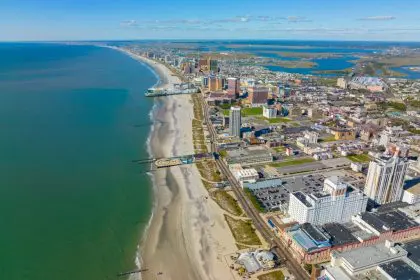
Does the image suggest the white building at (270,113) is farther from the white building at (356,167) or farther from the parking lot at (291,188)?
the parking lot at (291,188)

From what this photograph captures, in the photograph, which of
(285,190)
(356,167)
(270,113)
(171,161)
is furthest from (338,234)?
(270,113)

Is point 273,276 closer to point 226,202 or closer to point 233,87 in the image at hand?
Answer: point 226,202

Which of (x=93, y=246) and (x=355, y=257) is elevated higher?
(x=355, y=257)

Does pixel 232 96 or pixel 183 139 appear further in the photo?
pixel 232 96

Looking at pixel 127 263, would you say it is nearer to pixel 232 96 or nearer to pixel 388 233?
pixel 388 233

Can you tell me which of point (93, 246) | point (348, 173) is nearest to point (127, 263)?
point (93, 246)

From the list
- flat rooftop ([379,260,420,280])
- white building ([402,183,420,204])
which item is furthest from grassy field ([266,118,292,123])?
flat rooftop ([379,260,420,280])

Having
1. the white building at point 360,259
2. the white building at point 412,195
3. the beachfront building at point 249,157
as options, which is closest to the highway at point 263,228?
the beachfront building at point 249,157

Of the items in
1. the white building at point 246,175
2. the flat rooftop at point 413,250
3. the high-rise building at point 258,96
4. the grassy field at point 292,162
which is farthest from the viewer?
the high-rise building at point 258,96
